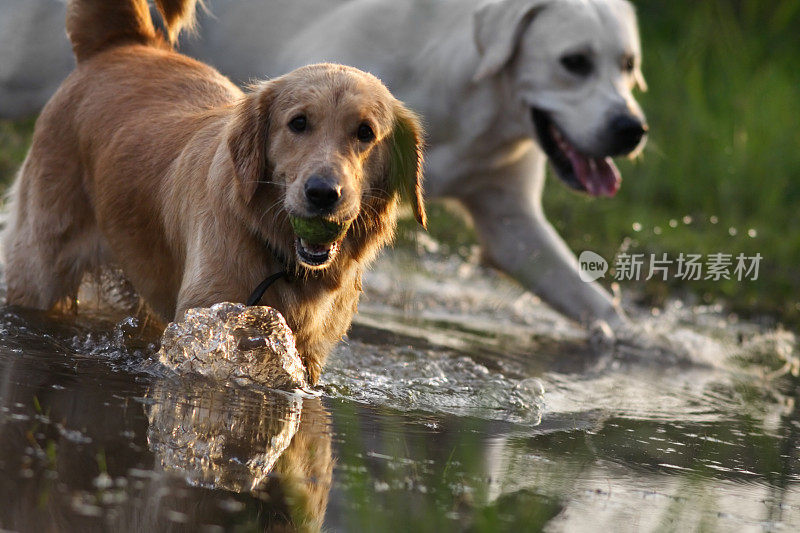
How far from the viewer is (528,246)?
6.02 meters

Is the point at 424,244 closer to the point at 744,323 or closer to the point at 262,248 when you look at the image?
the point at 744,323

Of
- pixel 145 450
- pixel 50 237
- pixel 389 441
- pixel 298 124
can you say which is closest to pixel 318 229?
pixel 298 124

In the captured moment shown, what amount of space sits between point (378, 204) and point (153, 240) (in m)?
0.89

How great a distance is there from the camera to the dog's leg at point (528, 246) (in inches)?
231

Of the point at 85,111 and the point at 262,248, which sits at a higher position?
the point at 85,111

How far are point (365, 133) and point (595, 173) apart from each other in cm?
267

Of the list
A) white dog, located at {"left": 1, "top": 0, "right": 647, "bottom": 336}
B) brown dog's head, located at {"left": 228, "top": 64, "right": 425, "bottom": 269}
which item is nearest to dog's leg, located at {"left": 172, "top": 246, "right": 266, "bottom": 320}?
brown dog's head, located at {"left": 228, "top": 64, "right": 425, "bottom": 269}

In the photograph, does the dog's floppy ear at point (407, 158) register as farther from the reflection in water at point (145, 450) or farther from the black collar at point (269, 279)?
the reflection in water at point (145, 450)

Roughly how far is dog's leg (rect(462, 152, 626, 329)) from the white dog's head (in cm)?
30

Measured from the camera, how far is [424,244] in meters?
7.02

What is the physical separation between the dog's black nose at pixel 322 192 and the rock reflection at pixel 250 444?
0.61 meters

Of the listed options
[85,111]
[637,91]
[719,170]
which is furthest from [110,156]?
[637,91]

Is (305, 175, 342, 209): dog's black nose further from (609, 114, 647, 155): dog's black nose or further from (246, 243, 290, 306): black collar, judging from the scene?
(609, 114, 647, 155): dog's black nose

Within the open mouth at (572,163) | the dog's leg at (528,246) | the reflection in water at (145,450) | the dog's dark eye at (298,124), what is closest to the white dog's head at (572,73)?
the open mouth at (572,163)
